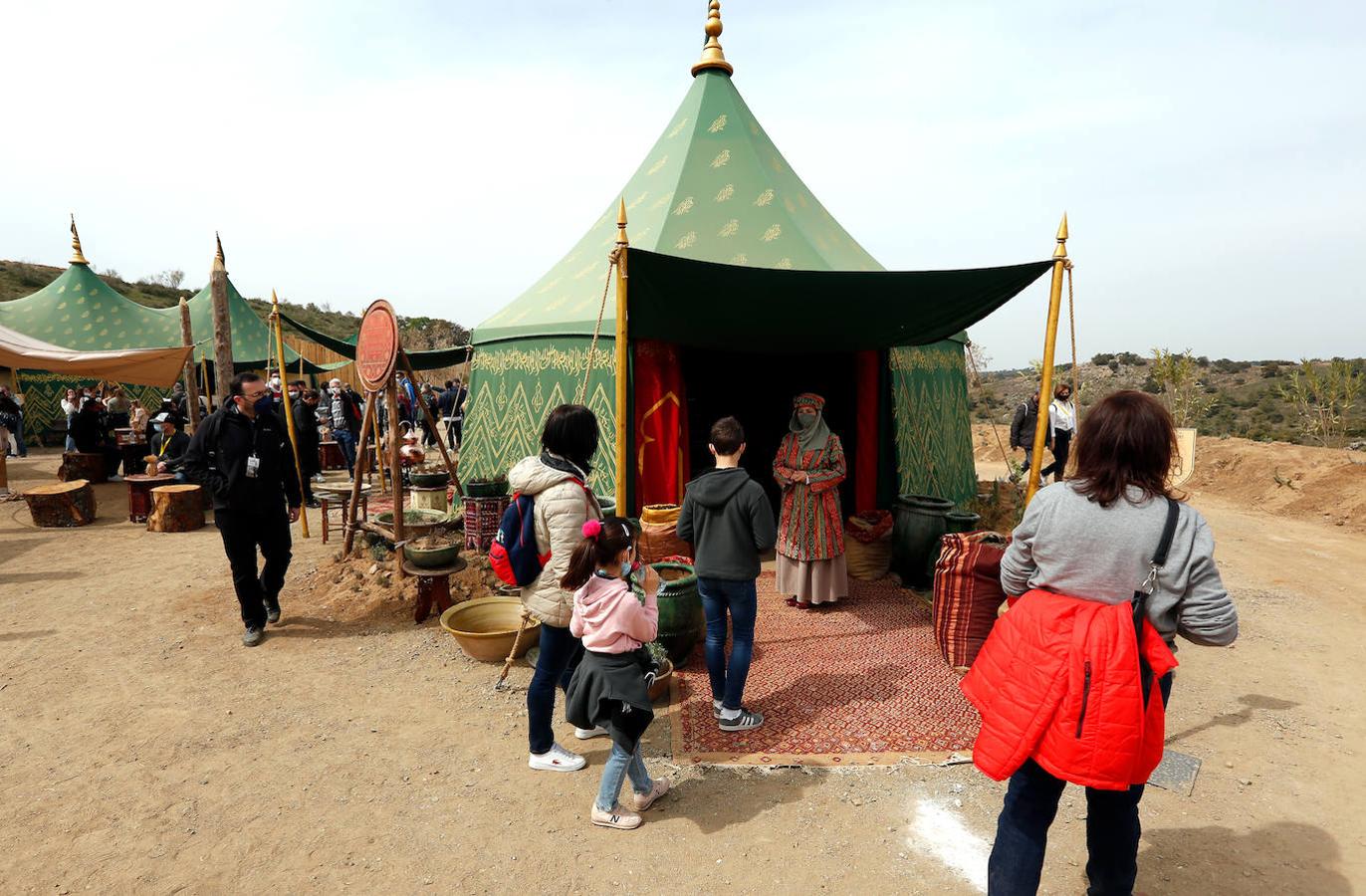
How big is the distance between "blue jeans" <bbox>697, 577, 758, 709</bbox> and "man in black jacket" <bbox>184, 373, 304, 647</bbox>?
9.75 ft

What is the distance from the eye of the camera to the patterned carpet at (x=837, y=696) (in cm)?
312

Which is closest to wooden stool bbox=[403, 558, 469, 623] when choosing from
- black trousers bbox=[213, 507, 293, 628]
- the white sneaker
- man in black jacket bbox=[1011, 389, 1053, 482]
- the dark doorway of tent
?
black trousers bbox=[213, 507, 293, 628]

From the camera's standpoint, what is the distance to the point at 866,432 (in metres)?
6.47

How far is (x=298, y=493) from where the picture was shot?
4598 millimetres

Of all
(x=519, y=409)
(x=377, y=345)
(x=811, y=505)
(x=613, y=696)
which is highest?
(x=377, y=345)

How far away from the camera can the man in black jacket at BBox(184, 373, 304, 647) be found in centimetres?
413

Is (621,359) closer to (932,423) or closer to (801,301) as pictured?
(801,301)

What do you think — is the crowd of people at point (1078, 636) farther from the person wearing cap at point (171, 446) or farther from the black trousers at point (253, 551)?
the person wearing cap at point (171, 446)

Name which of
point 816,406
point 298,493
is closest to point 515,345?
point 298,493

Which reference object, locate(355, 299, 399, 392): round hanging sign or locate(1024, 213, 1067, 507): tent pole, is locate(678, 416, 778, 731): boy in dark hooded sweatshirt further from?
locate(355, 299, 399, 392): round hanging sign

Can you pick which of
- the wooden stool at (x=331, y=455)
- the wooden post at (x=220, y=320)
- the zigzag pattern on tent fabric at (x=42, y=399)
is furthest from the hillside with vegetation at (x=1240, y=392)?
the zigzag pattern on tent fabric at (x=42, y=399)

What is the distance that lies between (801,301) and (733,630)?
7.64 ft

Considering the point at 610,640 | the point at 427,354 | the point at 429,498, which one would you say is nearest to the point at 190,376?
the point at 427,354

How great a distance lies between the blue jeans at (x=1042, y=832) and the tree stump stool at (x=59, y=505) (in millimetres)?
9937
